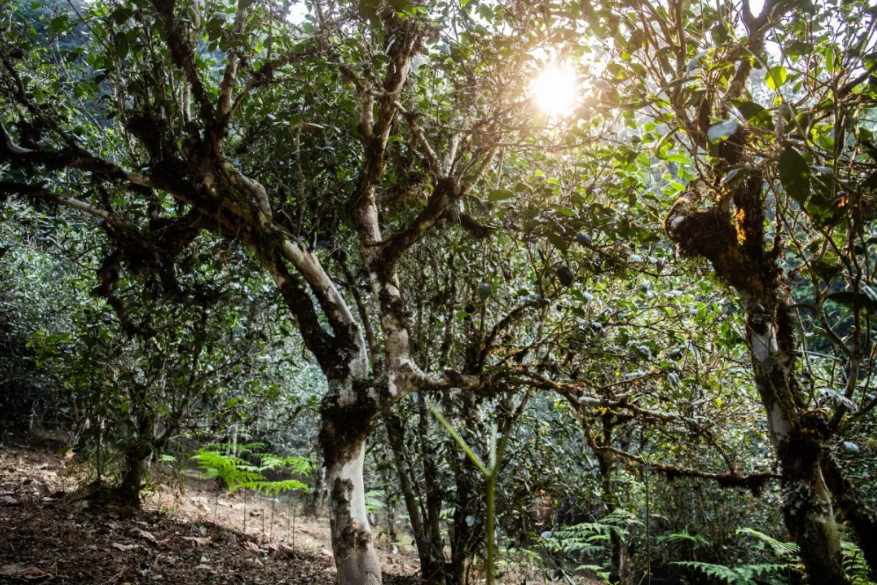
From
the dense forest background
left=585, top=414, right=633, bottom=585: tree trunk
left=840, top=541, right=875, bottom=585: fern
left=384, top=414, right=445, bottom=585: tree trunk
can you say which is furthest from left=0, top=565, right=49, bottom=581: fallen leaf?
left=840, top=541, right=875, bottom=585: fern

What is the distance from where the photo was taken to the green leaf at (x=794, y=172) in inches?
45.6

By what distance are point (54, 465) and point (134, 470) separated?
4011 mm

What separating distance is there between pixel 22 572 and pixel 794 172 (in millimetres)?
4380

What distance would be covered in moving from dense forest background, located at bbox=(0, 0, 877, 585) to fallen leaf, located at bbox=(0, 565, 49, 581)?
1572 millimetres

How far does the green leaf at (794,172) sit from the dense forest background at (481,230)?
0.09ft

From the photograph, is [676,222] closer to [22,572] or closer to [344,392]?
[344,392]

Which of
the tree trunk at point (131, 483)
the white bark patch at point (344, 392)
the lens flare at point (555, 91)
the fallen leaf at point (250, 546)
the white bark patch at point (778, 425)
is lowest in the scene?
the fallen leaf at point (250, 546)

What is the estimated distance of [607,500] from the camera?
420cm

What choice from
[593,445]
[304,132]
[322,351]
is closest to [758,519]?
[593,445]

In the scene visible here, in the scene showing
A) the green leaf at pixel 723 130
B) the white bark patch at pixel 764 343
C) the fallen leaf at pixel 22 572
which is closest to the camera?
the green leaf at pixel 723 130

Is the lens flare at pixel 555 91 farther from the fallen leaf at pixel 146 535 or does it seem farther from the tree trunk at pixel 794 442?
the fallen leaf at pixel 146 535

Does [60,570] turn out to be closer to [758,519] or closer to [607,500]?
[607,500]

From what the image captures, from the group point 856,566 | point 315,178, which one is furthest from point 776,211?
point 856,566

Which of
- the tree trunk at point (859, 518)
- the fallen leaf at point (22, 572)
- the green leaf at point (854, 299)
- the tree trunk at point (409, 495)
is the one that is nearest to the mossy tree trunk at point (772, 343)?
the tree trunk at point (859, 518)
